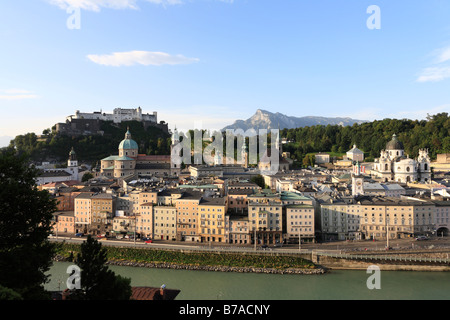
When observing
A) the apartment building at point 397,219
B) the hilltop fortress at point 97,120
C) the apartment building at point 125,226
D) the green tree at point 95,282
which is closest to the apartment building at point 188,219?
the apartment building at point 125,226

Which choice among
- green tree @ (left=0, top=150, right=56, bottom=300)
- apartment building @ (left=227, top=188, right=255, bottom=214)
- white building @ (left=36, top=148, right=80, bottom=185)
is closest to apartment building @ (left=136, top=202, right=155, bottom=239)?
apartment building @ (left=227, top=188, right=255, bottom=214)

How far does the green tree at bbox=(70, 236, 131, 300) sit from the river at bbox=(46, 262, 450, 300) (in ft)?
18.6

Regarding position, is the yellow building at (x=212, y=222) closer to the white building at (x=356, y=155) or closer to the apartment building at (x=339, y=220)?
the apartment building at (x=339, y=220)

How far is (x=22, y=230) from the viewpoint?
8891 mm

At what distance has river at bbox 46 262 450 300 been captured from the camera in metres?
14.8

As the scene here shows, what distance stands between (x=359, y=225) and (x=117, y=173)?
30485 mm

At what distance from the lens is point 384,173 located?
38.9m

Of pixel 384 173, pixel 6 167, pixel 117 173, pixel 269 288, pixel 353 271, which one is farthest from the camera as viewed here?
pixel 117 173

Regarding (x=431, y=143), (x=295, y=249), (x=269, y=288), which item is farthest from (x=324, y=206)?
(x=431, y=143)

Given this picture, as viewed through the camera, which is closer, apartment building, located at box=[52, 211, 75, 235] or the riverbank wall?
the riverbank wall

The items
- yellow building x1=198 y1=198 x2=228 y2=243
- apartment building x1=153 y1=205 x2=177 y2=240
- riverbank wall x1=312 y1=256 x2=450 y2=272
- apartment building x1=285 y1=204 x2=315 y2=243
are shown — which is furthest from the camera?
apartment building x1=153 y1=205 x2=177 y2=240

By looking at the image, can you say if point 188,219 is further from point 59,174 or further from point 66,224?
point 59,174

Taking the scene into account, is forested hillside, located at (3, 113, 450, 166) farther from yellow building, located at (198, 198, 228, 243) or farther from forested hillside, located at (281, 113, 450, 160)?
yellow building, located at (198, 198, 228, 243)

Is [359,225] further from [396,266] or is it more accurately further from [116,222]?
[116,222]
